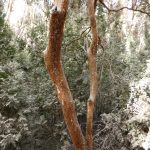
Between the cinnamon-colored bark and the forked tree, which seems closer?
the forked tree

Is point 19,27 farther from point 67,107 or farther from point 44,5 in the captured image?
point 67,107

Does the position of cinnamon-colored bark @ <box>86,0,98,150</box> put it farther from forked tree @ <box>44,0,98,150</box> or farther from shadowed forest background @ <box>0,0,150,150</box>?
shadowed forest background @ <box>0,0,150,150</box>

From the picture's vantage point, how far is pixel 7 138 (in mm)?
9836

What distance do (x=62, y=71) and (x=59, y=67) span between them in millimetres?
59

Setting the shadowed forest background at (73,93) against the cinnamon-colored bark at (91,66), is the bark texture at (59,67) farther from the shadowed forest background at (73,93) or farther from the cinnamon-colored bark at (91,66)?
the shadowed forest background at (73,93)

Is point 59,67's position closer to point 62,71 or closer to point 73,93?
point 62,71

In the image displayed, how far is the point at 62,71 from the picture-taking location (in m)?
3.06

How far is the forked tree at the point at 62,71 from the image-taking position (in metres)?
2.71

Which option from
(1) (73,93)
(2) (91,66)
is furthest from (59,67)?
(1) (73,93)

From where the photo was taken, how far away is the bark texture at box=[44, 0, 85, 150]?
8.88 ft

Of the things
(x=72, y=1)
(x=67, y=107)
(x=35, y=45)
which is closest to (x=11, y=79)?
(x=35, y=45)

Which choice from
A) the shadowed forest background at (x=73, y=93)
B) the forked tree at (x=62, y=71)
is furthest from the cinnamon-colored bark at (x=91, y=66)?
the shadowed forest background at (x=73, y=93)

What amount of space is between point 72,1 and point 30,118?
6.47 m

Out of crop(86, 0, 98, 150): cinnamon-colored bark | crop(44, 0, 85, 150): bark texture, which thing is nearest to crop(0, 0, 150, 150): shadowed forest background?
crop(86, 0, 98, 150): cinnamon-colored bark
